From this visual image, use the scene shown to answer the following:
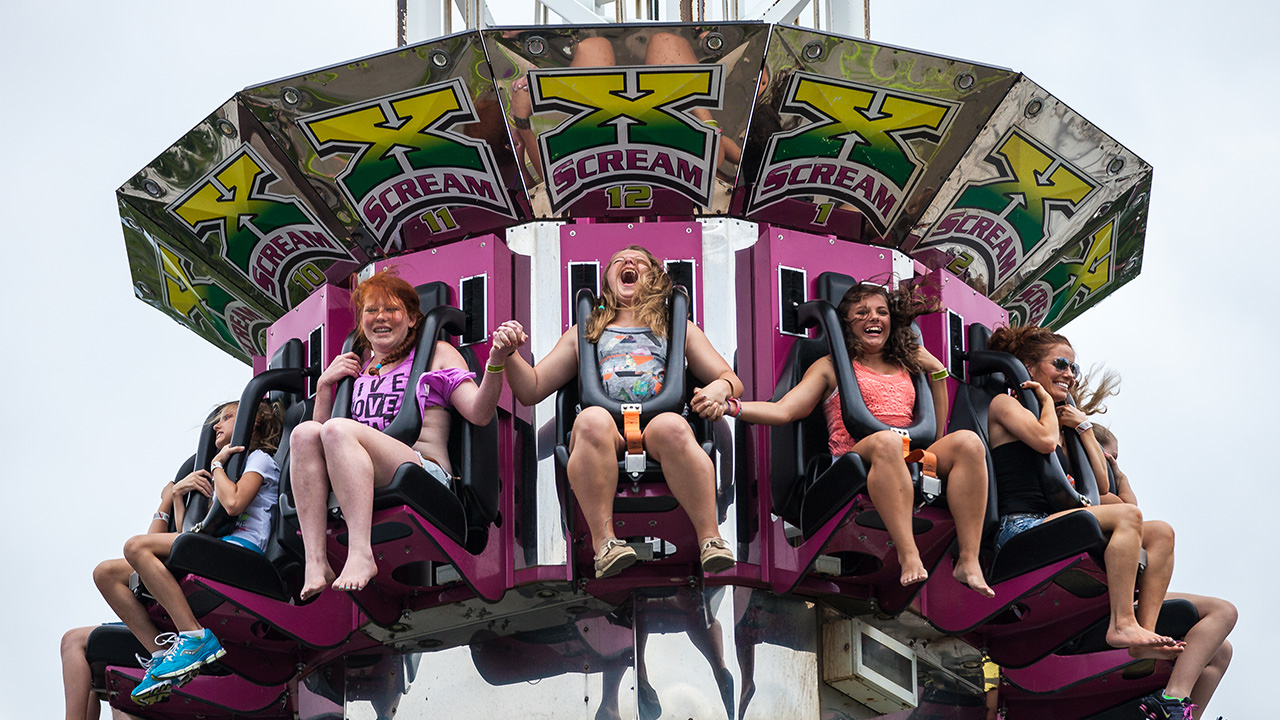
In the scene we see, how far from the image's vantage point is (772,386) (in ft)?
43.8

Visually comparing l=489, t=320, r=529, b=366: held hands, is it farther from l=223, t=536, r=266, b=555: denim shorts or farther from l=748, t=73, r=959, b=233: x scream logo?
l=748, t=73, r=959, b=233: x scream logo

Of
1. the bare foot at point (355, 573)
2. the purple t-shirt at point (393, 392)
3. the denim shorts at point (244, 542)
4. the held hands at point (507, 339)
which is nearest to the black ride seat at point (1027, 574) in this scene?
the held hands at point (507, 339)

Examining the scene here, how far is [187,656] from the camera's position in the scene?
490 inches

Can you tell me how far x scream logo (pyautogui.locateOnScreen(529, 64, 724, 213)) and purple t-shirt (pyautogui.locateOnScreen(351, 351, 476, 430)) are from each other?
1.88 meters

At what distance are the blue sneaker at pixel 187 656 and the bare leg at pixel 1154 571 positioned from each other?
19.8ft

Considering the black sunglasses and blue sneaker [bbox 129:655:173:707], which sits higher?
the black sunglasses

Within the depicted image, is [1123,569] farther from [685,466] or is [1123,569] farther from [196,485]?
[196,485]

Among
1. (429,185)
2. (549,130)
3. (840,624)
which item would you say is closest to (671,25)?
(549,130)

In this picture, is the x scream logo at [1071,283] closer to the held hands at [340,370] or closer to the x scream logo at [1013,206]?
the x scream logo at [1013,206]

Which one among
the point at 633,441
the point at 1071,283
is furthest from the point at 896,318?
the point at 1071,283

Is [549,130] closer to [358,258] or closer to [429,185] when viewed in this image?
[429,185]

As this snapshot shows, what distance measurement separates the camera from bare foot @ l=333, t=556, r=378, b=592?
11.6 metres

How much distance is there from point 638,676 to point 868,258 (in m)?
3.60

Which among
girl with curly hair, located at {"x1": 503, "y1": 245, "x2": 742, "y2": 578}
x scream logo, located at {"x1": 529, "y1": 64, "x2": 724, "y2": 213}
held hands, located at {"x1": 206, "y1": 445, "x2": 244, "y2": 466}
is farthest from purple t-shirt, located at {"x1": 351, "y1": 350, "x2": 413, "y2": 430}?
x scream logo, located at {"x1": 529, "y1": 64, "x2": 724, "y2": 213}
